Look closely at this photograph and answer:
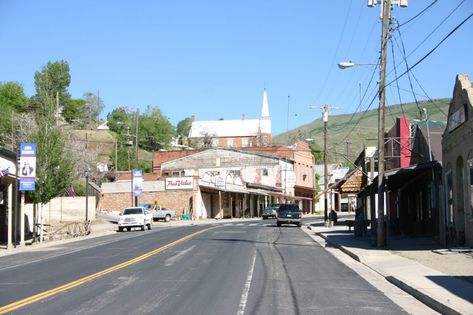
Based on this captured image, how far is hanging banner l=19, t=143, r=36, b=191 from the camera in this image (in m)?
31.2

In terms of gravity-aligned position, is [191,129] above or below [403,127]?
above

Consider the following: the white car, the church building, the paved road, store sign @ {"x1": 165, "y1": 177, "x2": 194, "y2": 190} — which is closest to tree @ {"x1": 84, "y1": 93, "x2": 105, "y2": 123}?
the church building

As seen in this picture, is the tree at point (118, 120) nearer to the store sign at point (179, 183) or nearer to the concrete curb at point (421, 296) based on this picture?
the store sign at point (179, 183)

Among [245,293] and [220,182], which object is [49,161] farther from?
[220,182]

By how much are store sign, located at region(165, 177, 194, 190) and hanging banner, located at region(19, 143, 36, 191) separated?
38680mm

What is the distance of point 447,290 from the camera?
12.6 m

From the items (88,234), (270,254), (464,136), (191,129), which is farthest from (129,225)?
(191,129)

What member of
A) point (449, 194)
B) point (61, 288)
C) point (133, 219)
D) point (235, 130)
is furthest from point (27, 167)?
point (235, 130)

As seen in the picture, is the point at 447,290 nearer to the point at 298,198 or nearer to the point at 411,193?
the point at 411,193

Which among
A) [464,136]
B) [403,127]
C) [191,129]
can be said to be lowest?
[464,136]

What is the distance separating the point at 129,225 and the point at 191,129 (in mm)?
132852

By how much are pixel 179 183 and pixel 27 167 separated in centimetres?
3956

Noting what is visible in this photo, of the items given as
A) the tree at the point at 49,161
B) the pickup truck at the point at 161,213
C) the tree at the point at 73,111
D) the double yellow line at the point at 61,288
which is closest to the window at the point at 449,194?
the double yellow line at the point at 61,288

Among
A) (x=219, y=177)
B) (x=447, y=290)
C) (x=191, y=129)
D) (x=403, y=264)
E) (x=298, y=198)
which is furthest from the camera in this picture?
(x=191, y=129)
